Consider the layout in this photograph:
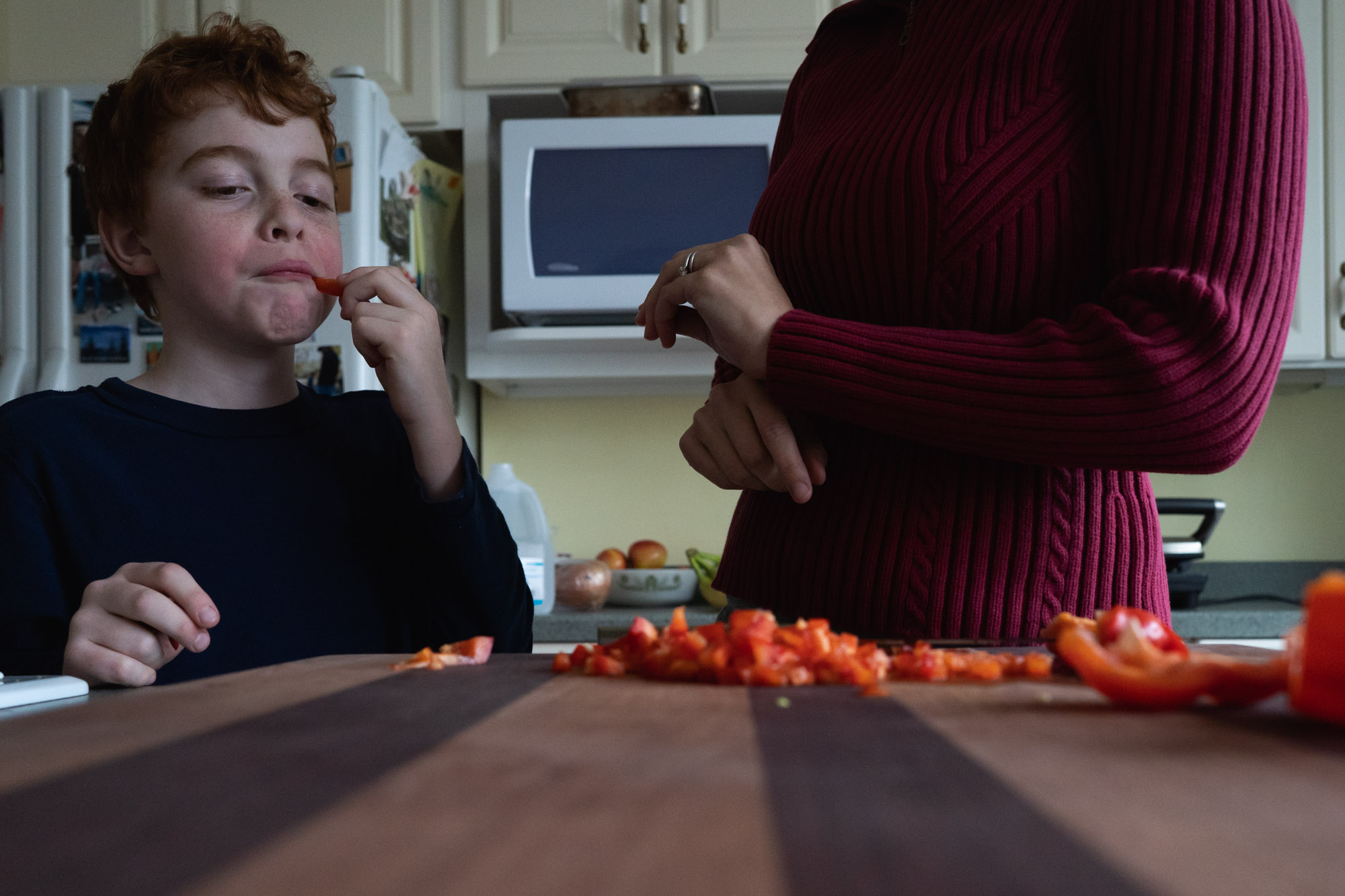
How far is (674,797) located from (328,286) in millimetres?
723

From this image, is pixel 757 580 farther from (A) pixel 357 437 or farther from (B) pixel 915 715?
(A) pixel 357 437

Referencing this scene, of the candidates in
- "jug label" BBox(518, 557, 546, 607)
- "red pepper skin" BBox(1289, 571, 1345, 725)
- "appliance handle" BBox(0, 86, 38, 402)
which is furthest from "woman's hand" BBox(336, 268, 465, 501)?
"appliance handle" BBox(0, 86, 38, 402)

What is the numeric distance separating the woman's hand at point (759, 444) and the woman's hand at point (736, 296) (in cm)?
3

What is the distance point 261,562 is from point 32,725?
1.50 ft

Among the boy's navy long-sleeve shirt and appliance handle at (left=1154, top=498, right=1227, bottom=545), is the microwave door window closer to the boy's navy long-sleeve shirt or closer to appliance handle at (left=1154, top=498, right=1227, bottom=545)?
appliance handle at (left=1154, top=498, right=1227, bottom=545)

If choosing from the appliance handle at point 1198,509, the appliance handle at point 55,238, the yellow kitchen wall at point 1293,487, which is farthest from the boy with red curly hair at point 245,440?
the yellow kitchen wall at point 1293,487

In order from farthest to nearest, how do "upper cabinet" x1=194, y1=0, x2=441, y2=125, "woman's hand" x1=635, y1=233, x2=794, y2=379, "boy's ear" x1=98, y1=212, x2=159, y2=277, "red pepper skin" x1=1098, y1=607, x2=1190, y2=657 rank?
"upper cabinet" x1=194, y1=0, x2=441, y2=125 → "boy's ear" x1=98, y1=212, x2=159, y2=277 → "woman's hand" x1=635, y1=233, x2=794, y2=379 → "red pepper skin" x1=1098, y1=607, x2=1190, y2=657

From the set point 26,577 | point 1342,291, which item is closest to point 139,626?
point 26,577

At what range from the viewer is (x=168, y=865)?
0.28m

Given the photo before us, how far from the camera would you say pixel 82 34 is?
83.5 inches

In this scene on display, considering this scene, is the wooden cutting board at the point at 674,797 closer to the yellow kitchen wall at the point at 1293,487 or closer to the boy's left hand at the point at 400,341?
the boy's left hand at the point at 400,341

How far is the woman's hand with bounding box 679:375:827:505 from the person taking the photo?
29.3 inches

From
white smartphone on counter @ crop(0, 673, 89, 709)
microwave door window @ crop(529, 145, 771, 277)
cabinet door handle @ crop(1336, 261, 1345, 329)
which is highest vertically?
microwave door window @ crop(529, 145, 771, 277)

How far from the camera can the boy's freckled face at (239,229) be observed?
950 mm
